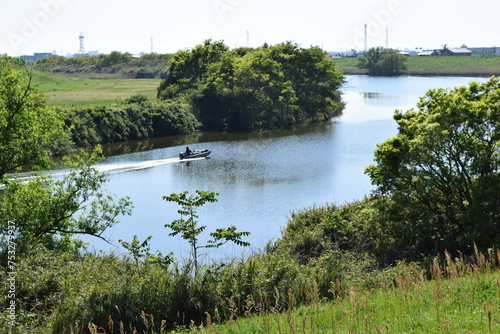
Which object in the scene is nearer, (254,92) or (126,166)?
(126,166)

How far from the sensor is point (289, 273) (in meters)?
13.5

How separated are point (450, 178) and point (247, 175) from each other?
22215 millimetres

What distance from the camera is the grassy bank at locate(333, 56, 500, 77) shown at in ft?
436

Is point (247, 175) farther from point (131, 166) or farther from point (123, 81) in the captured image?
point (123, 81)

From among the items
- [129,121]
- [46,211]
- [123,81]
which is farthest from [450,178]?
[123,81]

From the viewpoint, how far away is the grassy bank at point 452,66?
436ft

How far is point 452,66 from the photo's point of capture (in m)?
144

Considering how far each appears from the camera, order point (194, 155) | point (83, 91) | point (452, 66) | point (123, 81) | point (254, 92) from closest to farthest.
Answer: point (194, 155) < point (254, 92) < point (83, 91) < point (123, 81) < point (452, 66)

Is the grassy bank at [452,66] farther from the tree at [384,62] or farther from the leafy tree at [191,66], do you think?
the leafy tree at [191,66]

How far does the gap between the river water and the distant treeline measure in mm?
69028

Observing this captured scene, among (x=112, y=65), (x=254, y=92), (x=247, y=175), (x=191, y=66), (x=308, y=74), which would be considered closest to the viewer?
(x=247, y=175)

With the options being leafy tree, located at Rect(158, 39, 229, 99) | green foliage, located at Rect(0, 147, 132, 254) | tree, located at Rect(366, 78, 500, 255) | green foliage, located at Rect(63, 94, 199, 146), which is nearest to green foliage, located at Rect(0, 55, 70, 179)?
green foliage, located at Rect(0, 147, 132, 254)

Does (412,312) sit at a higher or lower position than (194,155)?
higher

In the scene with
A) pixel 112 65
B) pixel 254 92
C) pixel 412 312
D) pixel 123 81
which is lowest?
pixel 412 312
